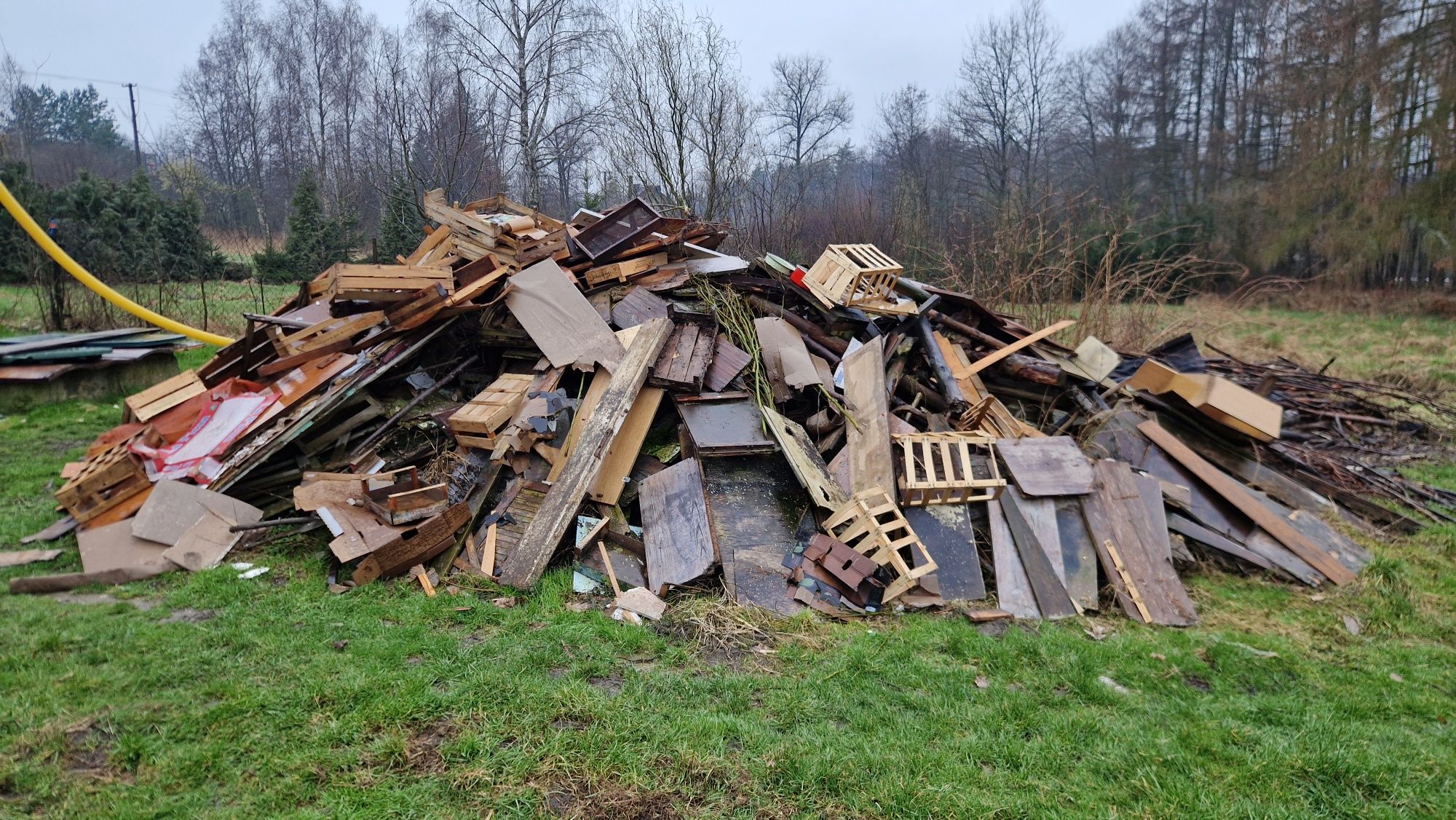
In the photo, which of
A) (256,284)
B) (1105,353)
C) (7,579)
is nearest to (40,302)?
(256,284)

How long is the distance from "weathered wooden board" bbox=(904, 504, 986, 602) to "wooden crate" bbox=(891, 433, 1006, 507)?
0.08 meters

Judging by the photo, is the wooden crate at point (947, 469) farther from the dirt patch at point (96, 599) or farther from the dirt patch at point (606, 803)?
the dirt patch at point (96, 599)

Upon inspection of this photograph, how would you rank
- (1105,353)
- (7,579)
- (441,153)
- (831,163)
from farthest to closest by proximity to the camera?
(831,163) < (441,153) < (1105,353) < (7,579)

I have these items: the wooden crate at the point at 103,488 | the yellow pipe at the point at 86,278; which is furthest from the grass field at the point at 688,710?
the yellow pipe at the point at 86,278

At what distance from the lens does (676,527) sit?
15.9ft

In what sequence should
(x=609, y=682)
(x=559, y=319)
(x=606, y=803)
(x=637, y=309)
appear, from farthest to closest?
1. (x=637, y=309)
2. (x=559, y=319)
3. (x=609, y=682)
4. (x=606, y=803)

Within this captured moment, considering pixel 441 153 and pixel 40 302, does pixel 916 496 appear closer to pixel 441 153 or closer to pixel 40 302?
pixel 441 153

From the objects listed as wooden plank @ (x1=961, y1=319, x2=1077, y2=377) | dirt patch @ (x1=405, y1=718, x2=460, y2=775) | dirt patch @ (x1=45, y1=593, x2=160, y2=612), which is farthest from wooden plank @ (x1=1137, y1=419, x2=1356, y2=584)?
dirt patch @ (x1=45, y1=593, x2=160, y2=612)

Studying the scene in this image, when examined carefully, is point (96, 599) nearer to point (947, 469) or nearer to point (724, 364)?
point (724, 364)

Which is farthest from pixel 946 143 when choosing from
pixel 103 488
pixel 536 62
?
pixel 103 488

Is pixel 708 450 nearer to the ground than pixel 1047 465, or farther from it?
farther from it

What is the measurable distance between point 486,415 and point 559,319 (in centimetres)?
129

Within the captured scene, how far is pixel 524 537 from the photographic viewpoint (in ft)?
15.5

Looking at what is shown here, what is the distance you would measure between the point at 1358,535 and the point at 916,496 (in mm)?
3876
